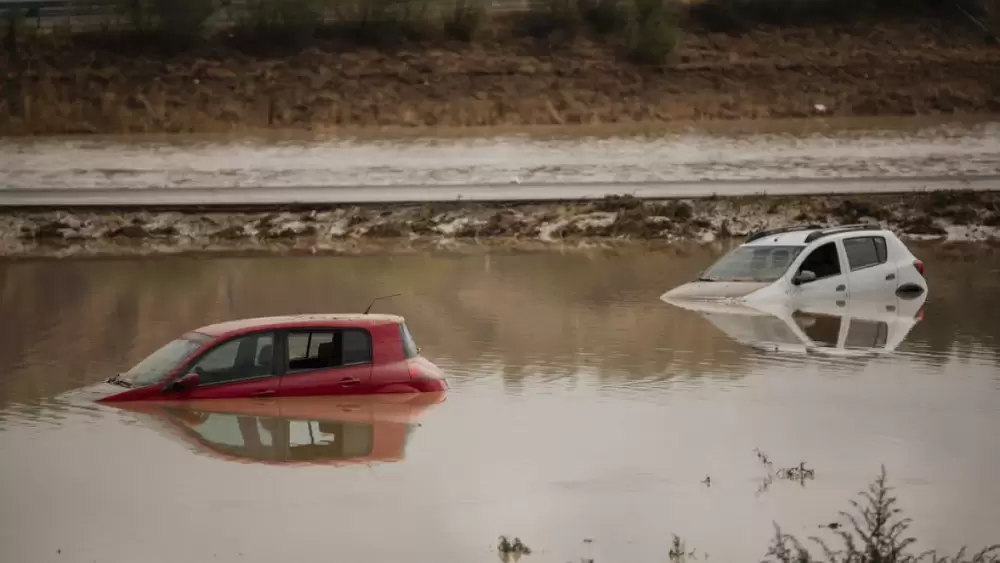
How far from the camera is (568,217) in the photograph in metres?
22.4

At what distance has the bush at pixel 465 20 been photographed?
114 ft

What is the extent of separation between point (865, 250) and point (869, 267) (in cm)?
36

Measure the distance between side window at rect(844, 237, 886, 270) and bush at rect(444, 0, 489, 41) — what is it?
18.9 m

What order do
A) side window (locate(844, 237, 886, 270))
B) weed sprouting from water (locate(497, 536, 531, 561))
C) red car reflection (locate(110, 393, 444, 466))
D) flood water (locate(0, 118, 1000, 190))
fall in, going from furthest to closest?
1. flood water (locate(0, 118, 1000, 190))
2. side window (locate(844, 237, 886, 270))
3. red car reflection (locate(110, 393, 444, 466))
4. weed sprouting from water (locate(497, 536, 531, 561))

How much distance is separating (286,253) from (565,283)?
15.3 ft

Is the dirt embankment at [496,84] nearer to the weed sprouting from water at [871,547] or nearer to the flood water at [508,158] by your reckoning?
the flood water at [508,158]

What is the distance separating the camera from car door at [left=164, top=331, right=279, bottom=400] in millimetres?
11102

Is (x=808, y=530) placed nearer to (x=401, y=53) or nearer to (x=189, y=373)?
(x=189, y=373)

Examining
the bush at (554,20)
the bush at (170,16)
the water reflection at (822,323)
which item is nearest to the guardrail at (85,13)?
the bush at (170,16)

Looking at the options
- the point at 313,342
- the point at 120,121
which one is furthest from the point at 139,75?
the point at 313,342

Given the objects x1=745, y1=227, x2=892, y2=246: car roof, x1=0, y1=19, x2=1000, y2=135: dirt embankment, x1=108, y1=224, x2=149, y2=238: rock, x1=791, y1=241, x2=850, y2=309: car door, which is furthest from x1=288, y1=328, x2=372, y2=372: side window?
x1=0, y1=19, x2=1000, y2=135: dirt embankment

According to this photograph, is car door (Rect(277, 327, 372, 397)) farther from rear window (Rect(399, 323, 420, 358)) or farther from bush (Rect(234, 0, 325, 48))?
bush (Rect(234, 0, 325, 48))

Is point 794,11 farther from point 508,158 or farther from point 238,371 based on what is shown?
point 238,371

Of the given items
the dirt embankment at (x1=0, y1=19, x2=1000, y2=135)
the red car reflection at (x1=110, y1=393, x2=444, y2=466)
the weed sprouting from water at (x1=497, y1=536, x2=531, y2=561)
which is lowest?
the red car reflection at (x1=110, y1=393, x2=444, y2=466)
